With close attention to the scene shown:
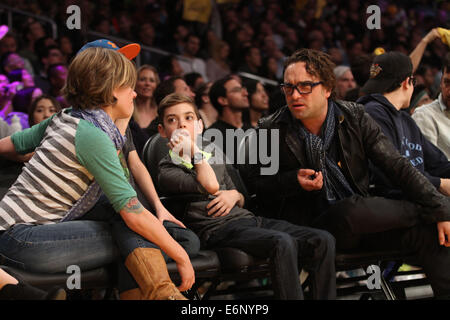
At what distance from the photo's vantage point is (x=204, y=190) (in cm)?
230

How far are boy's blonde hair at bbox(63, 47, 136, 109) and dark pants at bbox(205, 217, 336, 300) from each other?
29.3 inches

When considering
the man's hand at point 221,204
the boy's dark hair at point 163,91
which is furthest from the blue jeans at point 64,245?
the boy's dark hair at point 163,91

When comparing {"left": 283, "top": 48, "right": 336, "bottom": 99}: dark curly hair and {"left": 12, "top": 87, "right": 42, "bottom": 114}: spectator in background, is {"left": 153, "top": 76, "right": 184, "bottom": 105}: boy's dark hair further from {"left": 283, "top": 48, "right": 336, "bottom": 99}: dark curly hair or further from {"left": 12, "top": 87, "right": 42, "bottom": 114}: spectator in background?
{"left": 283, "top": 48, "right": 336, "bottom": 99}: dark curly hair

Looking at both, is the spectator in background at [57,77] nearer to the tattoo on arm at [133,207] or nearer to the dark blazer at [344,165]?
the dark blazer at [344,165]

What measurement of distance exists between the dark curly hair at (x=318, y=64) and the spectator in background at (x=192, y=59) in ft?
13.3

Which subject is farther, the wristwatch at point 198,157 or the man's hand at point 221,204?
the man's hand at point 221,204

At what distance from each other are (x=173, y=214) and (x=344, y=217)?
75 centimetres

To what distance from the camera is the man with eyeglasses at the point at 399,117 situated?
271 cm

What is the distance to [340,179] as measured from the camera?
2490 mm

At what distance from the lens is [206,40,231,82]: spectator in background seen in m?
6.68

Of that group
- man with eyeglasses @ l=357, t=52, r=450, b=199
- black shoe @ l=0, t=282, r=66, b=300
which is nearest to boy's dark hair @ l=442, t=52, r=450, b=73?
man with eyeglasses @ l=357, t=52, r=450, b=199

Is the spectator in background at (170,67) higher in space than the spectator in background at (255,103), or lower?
higher

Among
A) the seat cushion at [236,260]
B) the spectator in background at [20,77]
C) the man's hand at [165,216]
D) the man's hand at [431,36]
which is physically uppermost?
the man's hand at [431,36]
